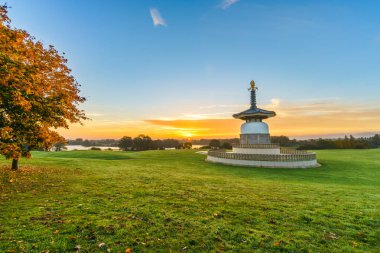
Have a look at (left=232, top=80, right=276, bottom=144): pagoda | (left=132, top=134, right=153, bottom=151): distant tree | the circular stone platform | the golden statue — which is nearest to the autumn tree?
the circular stone platform

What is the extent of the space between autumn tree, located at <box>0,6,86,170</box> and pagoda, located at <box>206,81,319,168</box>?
1849 cm

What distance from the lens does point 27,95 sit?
1074cm

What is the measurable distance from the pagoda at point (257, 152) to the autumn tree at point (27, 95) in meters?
18.5

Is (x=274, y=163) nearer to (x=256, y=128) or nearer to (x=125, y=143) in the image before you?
(x=256, y=128)

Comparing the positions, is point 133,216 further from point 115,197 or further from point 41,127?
point 41,127

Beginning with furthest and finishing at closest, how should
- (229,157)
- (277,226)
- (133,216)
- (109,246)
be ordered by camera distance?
(229,157)
(133,216)
(277,226)
(109,246)

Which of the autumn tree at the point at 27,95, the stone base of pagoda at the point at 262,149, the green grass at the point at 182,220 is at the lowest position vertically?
the green grass at the point at 182,220

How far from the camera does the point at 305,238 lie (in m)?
6.02

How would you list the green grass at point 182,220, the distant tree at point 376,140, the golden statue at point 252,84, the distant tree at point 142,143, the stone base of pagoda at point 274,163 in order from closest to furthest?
1. the green grass at point 182,220
2. the stone base of pagoda at point 274,163
3. the golden statue at point 252,84
4. the distant tree at point 142,143
5. the distant tree at point 376,140

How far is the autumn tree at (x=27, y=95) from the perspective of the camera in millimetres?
9477

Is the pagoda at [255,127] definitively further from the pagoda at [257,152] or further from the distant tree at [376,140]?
the distant tree at [376,140]

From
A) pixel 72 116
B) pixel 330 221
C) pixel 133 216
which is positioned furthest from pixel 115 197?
pixel 72 116

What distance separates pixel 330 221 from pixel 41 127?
16.8 meters

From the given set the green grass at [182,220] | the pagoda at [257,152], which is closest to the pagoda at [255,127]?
the pagoda at [257,152]
